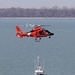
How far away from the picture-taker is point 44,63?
64.2 metres

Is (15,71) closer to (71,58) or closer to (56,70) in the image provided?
(56,70)

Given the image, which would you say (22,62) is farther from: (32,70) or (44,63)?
(32,70)

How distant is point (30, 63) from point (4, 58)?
7.97 m

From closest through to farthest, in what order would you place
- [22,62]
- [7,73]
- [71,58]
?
[7,73], [22,62], [71,58]

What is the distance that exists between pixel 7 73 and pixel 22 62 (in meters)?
9.83

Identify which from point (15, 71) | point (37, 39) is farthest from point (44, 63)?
point (37, 39)

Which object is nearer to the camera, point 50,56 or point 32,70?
point 32,70

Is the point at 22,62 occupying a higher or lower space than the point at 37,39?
lower

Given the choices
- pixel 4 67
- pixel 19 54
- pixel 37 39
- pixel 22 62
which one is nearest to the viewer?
pixel 37 39

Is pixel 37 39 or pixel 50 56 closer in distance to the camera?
pixel 37 39

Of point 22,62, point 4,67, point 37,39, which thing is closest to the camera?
point 37,39

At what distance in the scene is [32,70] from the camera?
2309 inches

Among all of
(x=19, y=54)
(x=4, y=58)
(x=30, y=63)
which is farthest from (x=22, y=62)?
(x=19, y=54)

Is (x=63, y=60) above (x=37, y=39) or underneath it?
underneath
